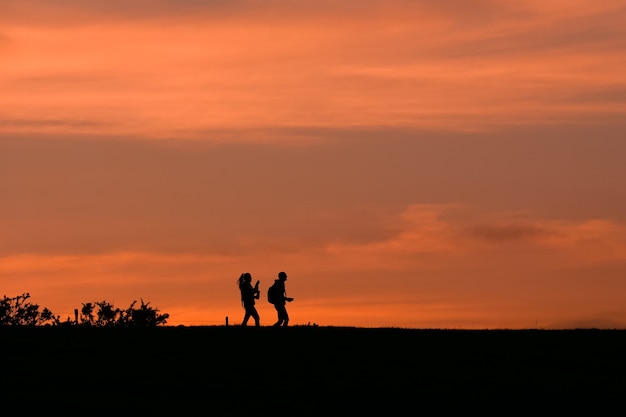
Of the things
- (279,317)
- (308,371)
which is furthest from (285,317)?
(308,371)

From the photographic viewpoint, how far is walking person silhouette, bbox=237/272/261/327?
59.2 metres

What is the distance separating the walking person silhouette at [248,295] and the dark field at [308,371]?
2.16 metres

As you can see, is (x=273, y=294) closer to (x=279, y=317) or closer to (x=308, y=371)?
(x=279, y=317)

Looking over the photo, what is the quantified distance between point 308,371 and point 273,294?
10962mm

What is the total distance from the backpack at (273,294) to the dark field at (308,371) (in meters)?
2.14

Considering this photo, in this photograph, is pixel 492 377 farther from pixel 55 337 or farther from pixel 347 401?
pixel 55 337

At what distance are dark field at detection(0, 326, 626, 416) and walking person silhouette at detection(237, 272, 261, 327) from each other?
7.08 feet

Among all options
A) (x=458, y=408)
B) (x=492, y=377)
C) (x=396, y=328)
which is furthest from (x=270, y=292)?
(x=458, y=408)

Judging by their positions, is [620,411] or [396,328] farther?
[396,328]

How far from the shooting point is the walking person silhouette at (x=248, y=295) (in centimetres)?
5922

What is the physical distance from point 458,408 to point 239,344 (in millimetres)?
12224

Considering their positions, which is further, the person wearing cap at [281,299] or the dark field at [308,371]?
the person wearing cap at [281,299]

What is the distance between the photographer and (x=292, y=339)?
5431 centimetres

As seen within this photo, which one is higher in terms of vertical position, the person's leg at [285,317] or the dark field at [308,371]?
the person's leg at [285,317]
